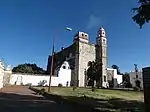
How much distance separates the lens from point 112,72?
300 feet

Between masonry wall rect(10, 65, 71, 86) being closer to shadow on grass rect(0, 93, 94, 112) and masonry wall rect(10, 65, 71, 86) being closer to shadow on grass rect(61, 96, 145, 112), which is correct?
shadow on grass rect(0, 93, 94, 112)

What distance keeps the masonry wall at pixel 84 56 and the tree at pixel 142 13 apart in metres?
66.8

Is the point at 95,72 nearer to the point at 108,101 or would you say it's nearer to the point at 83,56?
the point at 83,56

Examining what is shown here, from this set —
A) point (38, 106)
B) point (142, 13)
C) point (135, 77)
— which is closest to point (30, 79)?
point (38, 106)

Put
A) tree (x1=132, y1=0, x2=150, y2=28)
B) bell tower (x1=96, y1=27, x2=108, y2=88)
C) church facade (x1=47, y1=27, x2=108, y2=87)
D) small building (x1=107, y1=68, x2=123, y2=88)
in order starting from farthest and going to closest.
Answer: small building (x1=107, y1=68, x2=123, y2=88) → bell tower (x1=96, y1=27, x2=108, y2=88) → church facade (x1=47, y1=27, x2=108, y2=87) → tree (x1=132, y1=0, x2=150, y2=28)

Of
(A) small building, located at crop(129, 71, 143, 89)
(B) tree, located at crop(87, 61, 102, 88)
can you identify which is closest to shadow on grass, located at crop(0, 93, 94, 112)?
(B) tree, located at crop(87, 61, 102, 88)

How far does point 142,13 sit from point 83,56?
235 ft

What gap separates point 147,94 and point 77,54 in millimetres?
74473

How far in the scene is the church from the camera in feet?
259

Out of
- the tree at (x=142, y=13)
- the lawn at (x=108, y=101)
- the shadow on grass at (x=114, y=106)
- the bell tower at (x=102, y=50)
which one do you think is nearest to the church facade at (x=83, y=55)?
the bell tower at (x=102, y=50)

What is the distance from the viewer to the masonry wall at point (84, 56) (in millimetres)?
79000

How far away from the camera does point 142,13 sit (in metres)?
11.4

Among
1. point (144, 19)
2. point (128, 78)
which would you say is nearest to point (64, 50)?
point (128, 78)

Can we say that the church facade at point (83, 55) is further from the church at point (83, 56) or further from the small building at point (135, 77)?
the small building at point (135, 77)
